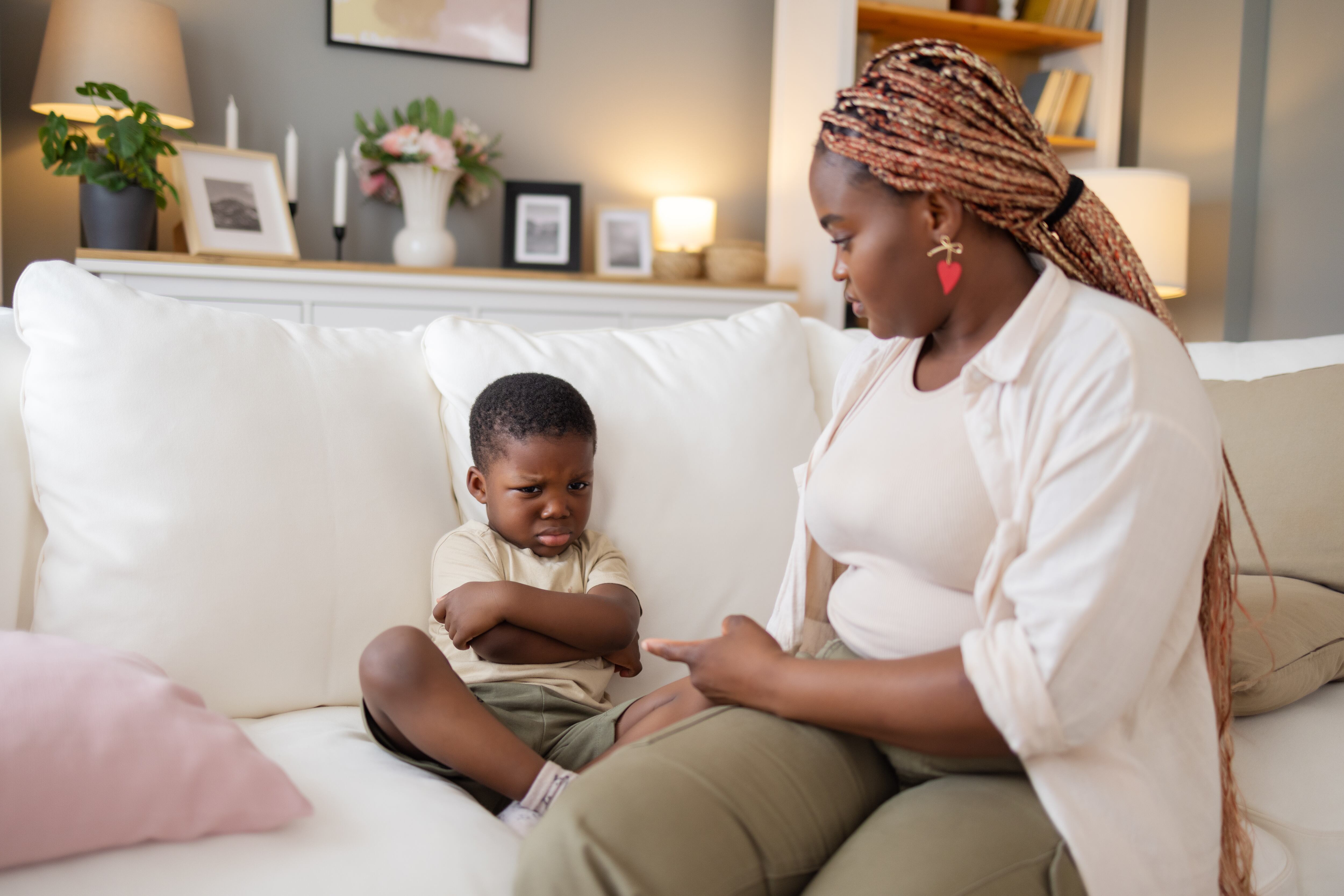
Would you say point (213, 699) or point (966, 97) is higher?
point (966, 97)

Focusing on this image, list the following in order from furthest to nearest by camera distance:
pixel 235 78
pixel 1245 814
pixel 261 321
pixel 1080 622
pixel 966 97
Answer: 1. pixel 235 78
2. pixel 261 321
3. pixel 1245 814
4. pixel 966 97
5. pixel 1080 622

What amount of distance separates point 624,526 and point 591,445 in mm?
142

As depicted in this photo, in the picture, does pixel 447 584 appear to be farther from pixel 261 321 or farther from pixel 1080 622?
pixel 1080 622

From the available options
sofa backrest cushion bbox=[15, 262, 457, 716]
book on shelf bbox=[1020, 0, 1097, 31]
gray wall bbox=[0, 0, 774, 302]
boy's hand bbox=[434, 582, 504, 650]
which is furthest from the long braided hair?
book on shelf bbox=[1020, 0, 1097, 31]

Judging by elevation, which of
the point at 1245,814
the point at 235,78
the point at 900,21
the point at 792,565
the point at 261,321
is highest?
the point at 900,21

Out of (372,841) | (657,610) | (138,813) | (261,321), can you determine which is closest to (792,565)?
(657,610)

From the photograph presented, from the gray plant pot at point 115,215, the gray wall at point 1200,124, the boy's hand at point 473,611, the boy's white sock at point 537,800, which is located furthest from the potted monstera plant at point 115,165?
the gray wall at point 1200,124

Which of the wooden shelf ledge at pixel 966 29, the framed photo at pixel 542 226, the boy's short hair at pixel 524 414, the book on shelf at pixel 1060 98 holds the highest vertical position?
the wooden shelf ledge at pixel 966 29

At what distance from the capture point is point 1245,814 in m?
1.07

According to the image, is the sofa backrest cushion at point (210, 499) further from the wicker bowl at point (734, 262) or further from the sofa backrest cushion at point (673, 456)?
the wicker bowl at point (734, 262)

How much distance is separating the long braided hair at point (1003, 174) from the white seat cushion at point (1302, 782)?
0.14 metres

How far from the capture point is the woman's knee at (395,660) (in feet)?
3.54

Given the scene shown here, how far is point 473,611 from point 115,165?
2.23m

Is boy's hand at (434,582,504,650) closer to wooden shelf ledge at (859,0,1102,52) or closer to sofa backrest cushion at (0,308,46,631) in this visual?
sofa backrest cushion at (0,308,46,631)
